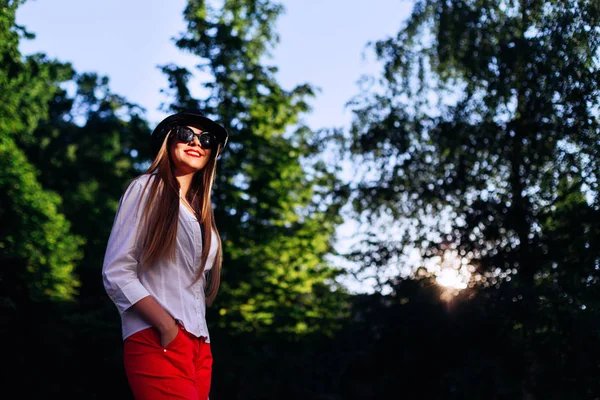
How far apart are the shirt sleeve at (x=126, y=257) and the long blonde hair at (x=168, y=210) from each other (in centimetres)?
3

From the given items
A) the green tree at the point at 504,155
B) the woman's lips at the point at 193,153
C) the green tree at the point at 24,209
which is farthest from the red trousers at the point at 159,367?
the green tree at the point at 24,209

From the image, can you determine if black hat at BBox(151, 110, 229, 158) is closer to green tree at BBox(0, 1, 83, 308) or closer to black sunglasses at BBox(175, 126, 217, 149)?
black sunglasses at BBox(175, 126, 217, 149)

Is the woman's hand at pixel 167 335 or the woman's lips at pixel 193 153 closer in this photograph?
the woman's hand at pixel 167 335

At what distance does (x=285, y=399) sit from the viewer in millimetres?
17344

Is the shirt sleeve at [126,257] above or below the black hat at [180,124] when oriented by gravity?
below

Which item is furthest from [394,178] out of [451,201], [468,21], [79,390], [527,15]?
[79,390]

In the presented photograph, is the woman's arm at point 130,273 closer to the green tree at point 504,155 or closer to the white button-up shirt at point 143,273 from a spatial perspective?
the white button-up shirt at point 143,273

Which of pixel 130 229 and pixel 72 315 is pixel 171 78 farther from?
pixel 130 229

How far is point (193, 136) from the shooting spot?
3219mm

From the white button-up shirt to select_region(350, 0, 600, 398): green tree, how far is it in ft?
19.7

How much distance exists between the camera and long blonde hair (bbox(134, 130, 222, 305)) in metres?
2.85

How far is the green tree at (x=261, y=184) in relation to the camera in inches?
653

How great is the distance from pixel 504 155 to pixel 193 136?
9.45 m

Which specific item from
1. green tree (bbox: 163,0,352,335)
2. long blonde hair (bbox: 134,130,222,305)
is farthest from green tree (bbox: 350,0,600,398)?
long blonde hair (bbox: 134,130,222,305)
